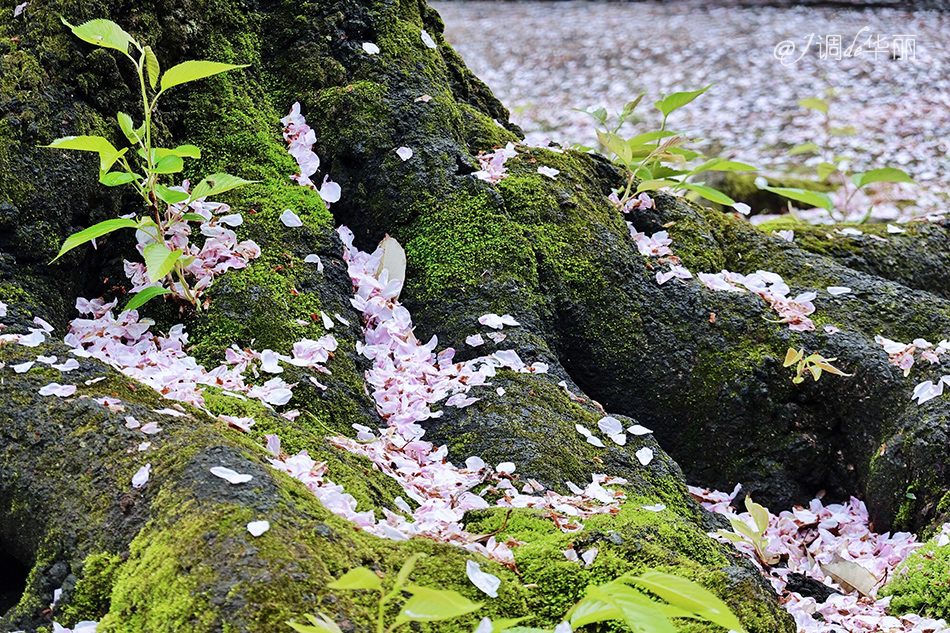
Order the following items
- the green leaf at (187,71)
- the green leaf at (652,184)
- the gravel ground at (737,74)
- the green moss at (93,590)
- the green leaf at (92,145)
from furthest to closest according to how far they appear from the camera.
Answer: the gravel ground at (737,74) < the green leaf at (652,184) < the green leaf at (187,71) < the green leaf at (92,145) < the green moss at (93,590)

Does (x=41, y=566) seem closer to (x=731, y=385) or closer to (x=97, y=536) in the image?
(x=97, y=536)

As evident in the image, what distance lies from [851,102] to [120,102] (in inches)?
364

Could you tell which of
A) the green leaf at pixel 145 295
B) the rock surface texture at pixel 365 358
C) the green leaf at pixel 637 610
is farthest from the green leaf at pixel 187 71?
the green leaf at pixel 637 610

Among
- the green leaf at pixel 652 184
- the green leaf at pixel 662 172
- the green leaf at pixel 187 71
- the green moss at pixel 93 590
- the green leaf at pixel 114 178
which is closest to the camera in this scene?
the green moss at pixel 93 590

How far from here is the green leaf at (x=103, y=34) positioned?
6.32 ft

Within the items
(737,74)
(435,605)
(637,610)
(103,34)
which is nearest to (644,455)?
(637,610)

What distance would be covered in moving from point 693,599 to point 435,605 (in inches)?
14.1

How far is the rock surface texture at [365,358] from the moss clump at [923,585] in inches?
12.0

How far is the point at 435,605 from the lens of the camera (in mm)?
1034

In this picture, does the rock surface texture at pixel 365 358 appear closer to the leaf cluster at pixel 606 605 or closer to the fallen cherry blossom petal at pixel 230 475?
the fallen cherry blossom petal at pixel 230 475

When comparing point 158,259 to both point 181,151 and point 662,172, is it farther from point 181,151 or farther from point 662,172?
point 662,172

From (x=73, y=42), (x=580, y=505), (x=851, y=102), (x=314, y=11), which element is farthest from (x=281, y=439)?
(x=851, y=102)

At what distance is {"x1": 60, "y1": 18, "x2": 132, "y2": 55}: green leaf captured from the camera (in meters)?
1.93

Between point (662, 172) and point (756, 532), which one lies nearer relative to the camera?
point (756, 532)
